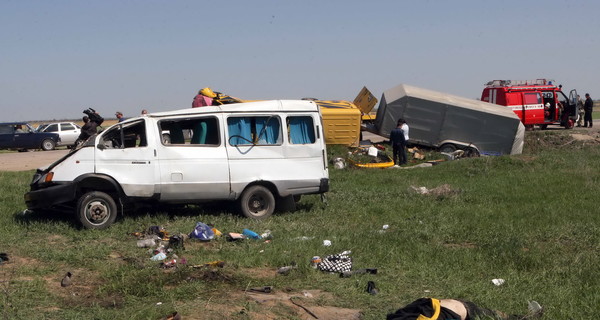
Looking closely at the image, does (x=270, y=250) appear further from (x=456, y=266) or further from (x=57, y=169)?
(x=57, y=169)

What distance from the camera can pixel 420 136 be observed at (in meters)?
24.5

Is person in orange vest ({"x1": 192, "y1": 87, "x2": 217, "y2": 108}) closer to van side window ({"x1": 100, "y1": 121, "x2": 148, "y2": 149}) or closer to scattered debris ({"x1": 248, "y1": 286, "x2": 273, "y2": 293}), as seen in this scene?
van side window ({"x1": 100, "y1": 121, "x2": 148, "y2": 149})

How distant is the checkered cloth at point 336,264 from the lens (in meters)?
8.50

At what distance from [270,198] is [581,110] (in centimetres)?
2946

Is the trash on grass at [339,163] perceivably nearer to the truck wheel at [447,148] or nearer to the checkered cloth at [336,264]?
the truck wheel at [447,148]

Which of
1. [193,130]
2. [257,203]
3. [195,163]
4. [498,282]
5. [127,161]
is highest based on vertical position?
[193,130]

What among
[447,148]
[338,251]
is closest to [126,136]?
[338,251]

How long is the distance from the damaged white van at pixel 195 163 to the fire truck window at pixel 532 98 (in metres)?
22.1

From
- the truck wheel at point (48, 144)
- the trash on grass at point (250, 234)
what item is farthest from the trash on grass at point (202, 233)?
the truck wheel at point (48, 144)

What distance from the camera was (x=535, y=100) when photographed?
3241 centimetres

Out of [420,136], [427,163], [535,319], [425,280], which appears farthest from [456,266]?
[420,136]

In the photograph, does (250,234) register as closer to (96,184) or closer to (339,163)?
(96,184)

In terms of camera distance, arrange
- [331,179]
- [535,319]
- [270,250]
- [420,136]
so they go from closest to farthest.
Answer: [535,319] < [270,250] < [331,179] < [420,136]

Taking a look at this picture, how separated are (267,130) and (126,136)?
247cm
